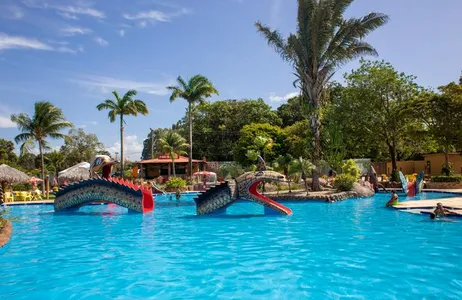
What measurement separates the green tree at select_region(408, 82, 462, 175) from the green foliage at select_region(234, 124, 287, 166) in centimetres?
1701

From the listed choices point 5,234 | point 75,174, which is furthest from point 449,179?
point 75,174

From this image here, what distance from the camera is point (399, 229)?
12.4 meters

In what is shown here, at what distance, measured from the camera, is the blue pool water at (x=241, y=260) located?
6727 millimetres

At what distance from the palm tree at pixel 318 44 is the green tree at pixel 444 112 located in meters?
5.46

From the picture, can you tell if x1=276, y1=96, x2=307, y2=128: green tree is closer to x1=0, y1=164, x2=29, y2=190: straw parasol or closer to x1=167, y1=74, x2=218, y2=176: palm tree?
x1=167, y1=74, x2=218, y2=176: palm tree

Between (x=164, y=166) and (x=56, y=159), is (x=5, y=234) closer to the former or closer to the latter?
(x=164, y=166)

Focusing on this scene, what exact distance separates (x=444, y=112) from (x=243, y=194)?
18553mm

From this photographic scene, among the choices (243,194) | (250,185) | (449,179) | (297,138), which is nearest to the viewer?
(250,185)

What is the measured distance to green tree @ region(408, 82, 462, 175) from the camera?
26.5 meters

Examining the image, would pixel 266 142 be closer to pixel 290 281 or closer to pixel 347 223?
pixel 347 223

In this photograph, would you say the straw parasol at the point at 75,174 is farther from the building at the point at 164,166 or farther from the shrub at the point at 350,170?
the shrub at the point at 350,170

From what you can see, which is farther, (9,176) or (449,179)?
(449,179)

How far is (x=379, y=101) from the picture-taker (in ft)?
113

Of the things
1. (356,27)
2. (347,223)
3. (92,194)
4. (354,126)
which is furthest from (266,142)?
(347,223)
